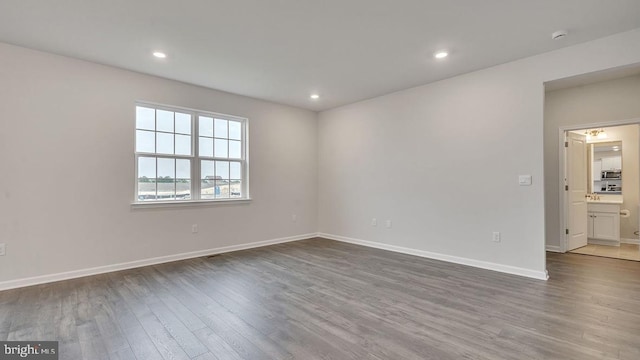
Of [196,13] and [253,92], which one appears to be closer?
[196,13]

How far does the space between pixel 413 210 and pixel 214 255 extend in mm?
3259

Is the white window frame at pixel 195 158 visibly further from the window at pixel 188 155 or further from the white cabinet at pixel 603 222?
the white cabinet at pixel 603 222

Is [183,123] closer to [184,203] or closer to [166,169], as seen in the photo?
[166,169]

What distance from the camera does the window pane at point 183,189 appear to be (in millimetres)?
4568

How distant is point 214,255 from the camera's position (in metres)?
4.73

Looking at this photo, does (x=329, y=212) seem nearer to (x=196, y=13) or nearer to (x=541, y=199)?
(x=541, y=199)

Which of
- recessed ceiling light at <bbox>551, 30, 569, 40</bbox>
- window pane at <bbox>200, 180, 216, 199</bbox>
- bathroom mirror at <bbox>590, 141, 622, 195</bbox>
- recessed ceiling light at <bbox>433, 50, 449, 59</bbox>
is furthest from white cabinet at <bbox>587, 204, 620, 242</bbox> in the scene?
window pane at <bbox>200, 180, 216, 199</bbox>

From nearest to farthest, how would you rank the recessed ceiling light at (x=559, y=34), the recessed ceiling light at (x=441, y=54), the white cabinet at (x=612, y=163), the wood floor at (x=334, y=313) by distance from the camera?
the wood floor at (x=334, y=313)
the recessed ceiling light at (x=559, y=34)
the recessed ceiling light at (x=441, y=54)
the white cabinet at (x=612, y=163)

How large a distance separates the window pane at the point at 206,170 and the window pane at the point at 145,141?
0.75 m

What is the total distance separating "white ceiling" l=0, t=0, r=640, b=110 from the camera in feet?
8.46

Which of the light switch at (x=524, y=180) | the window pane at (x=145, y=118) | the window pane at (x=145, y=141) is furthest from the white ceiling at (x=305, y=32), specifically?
the light switch at (x=524, y=180)

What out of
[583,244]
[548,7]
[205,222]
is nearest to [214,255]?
[205,222]

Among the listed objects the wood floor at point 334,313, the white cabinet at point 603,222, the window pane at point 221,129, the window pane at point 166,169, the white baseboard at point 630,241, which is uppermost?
the window pane at point 221,129

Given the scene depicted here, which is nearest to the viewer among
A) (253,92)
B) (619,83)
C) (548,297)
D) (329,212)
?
(548,297)
